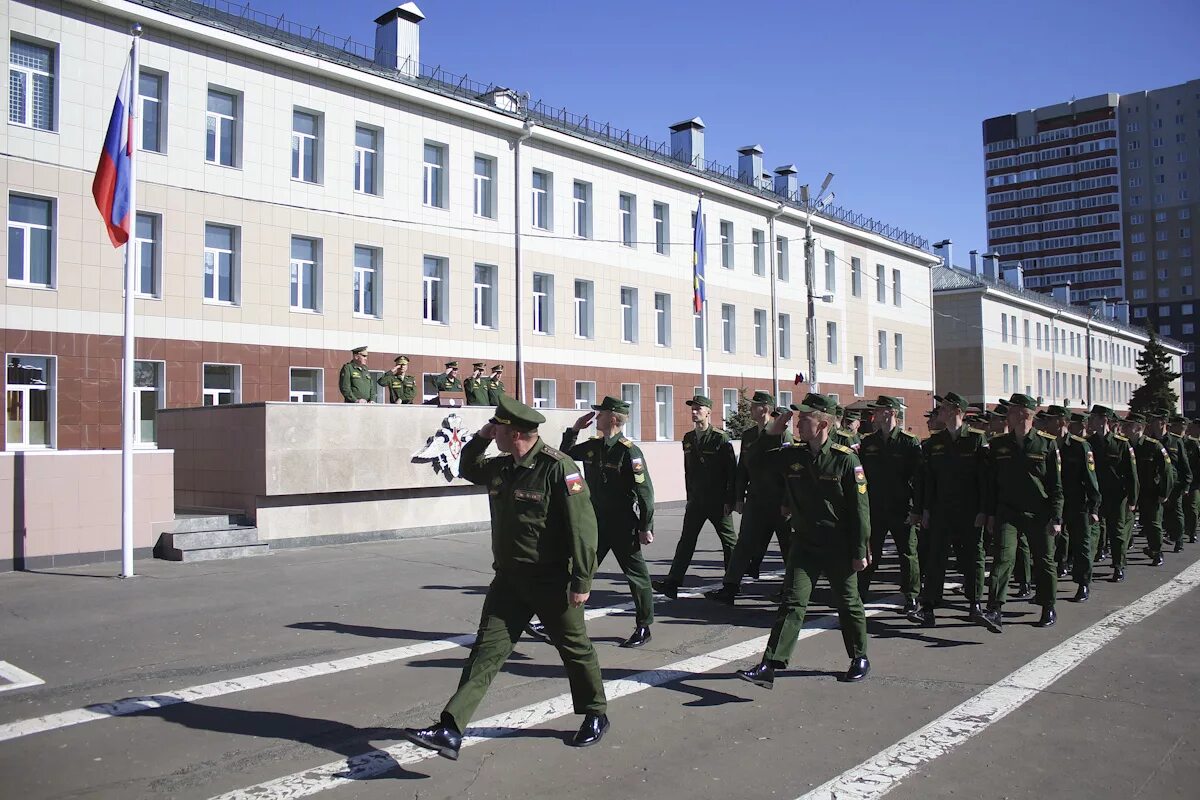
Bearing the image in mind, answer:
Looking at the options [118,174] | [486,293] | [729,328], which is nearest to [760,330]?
[729,328]

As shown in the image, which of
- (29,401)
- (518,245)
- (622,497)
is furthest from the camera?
(518,245)

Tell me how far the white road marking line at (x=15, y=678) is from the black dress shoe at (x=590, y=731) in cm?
409

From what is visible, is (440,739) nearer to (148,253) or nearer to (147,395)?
(147,395)

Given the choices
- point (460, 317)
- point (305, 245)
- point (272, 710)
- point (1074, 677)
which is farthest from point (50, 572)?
point (460, 317)

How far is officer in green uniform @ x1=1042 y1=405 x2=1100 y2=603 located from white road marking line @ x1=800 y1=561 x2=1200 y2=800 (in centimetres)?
105

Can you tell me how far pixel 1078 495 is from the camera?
9.95 m

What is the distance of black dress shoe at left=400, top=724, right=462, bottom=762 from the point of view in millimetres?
4770

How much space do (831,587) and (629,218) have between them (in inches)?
1096

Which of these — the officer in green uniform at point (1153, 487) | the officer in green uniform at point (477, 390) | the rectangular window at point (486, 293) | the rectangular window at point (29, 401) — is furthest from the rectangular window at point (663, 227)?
the officer in green uniform at point (1153, 487)

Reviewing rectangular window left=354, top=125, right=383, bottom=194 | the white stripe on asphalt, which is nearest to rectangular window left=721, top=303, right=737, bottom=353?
rectangular window left=354, top=125, right=383, bottom=194

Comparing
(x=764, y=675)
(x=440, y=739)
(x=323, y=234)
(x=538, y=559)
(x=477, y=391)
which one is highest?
(x=323, y=234)

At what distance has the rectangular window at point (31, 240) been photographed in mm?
19266

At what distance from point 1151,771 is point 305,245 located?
22.6m

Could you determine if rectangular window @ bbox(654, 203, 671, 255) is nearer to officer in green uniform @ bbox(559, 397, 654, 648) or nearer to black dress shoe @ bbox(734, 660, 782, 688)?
officer in green uniform @ bbox(559, 397, 654, 648)
